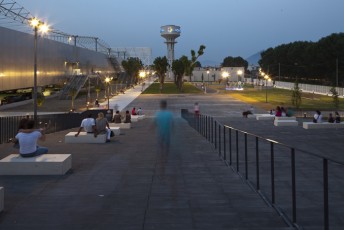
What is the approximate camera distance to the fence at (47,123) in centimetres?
1811

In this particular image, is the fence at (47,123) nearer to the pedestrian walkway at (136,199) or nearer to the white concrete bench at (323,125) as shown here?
the pedestrian walkway at (136,199)

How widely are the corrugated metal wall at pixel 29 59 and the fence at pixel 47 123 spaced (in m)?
21.1

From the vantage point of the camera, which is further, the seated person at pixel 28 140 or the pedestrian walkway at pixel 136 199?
the seated person at pixel 28 140

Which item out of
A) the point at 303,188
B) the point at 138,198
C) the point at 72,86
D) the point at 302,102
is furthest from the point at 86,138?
the point at 72,86

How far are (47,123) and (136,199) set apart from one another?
16240 mm

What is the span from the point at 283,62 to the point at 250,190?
126m

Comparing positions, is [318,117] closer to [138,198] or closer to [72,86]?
[138,198]

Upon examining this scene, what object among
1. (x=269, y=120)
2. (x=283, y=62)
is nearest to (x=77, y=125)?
(x=269, y=120)

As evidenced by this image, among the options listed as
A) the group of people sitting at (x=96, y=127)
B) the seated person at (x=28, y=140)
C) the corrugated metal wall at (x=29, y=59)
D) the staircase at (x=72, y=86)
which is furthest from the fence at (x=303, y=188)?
the staircase at (x=72, y=86)

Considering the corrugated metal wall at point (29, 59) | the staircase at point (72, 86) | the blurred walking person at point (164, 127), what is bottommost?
the blurred walking person at point (164, 127)

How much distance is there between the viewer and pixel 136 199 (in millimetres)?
7535

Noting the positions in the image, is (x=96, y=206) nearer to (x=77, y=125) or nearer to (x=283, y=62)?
(x=77, y=125)

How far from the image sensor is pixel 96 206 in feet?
23.2

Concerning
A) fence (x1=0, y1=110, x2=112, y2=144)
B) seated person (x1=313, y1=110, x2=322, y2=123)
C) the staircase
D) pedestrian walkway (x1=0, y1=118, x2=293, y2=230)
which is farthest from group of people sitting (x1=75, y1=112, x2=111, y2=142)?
the staircase
